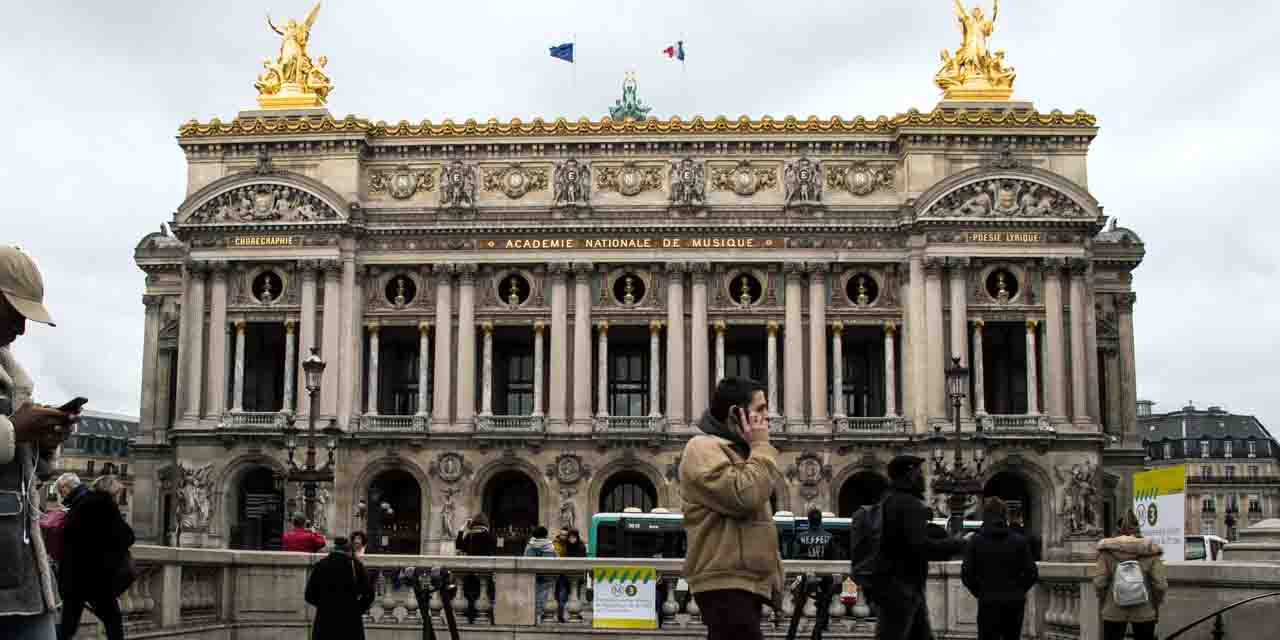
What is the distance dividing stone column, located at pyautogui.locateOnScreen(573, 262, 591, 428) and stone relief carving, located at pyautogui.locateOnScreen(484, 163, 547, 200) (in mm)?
3720

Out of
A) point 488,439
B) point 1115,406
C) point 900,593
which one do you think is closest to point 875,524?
point 900,593

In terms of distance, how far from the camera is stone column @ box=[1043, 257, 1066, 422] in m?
57.4

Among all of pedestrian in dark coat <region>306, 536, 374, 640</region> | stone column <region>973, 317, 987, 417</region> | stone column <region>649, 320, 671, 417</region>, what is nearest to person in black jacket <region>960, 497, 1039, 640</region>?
pedestrian in dark coat <region>306, 536, 374, 640</region>

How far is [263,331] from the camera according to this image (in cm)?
6175

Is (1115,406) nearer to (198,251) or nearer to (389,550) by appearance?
(389,550)

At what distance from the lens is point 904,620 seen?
1230cm

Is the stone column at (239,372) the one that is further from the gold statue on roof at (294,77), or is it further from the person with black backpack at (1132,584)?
the person with black backpack at (1132,584)

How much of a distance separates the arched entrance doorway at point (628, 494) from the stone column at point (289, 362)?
12.2 metres

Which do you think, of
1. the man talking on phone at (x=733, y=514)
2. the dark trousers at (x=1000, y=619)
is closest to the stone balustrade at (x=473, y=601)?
the dark trousers at (x=1000, y=619)

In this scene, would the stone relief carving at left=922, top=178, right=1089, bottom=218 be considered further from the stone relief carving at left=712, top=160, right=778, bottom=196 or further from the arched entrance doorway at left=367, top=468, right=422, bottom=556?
the arched entrance doorway at left=367, top=468, right=422, bottom=556

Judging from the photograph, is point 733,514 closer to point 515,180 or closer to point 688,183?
point 688,183

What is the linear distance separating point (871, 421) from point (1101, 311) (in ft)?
50.8

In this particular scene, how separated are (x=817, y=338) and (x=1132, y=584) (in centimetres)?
4148

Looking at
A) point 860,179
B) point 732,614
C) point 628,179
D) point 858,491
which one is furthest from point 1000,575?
point 628,179
